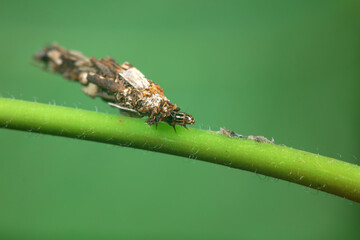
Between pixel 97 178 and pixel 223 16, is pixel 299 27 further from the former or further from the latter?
pixel 97 178

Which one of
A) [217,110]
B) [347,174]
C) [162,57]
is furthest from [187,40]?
[347,174]

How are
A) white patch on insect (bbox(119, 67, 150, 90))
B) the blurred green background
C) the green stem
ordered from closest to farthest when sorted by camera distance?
the green stem, white patch on insect (bbox(119, 67, 150, 90)), the blurred green background

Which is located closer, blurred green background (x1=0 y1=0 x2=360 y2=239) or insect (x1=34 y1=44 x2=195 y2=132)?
insect (x1=34 y1=44 x2=195 y2=132)

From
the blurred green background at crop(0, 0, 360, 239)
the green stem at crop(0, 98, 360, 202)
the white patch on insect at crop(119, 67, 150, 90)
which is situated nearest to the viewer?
the green stem at crop(0, 98, 360, 202)

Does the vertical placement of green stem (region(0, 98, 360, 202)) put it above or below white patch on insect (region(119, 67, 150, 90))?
below

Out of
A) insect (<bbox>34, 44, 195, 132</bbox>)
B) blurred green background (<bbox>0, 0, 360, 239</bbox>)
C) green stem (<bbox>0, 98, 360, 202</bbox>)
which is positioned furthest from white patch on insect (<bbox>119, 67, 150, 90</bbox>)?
blurred green background (<bbox>0, 0, 360, 239</bbox>)

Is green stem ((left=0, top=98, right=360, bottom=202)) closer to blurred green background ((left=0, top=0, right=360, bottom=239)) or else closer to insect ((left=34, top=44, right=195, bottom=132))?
insect ((left=34, top=44, right=195, bottom=132))
